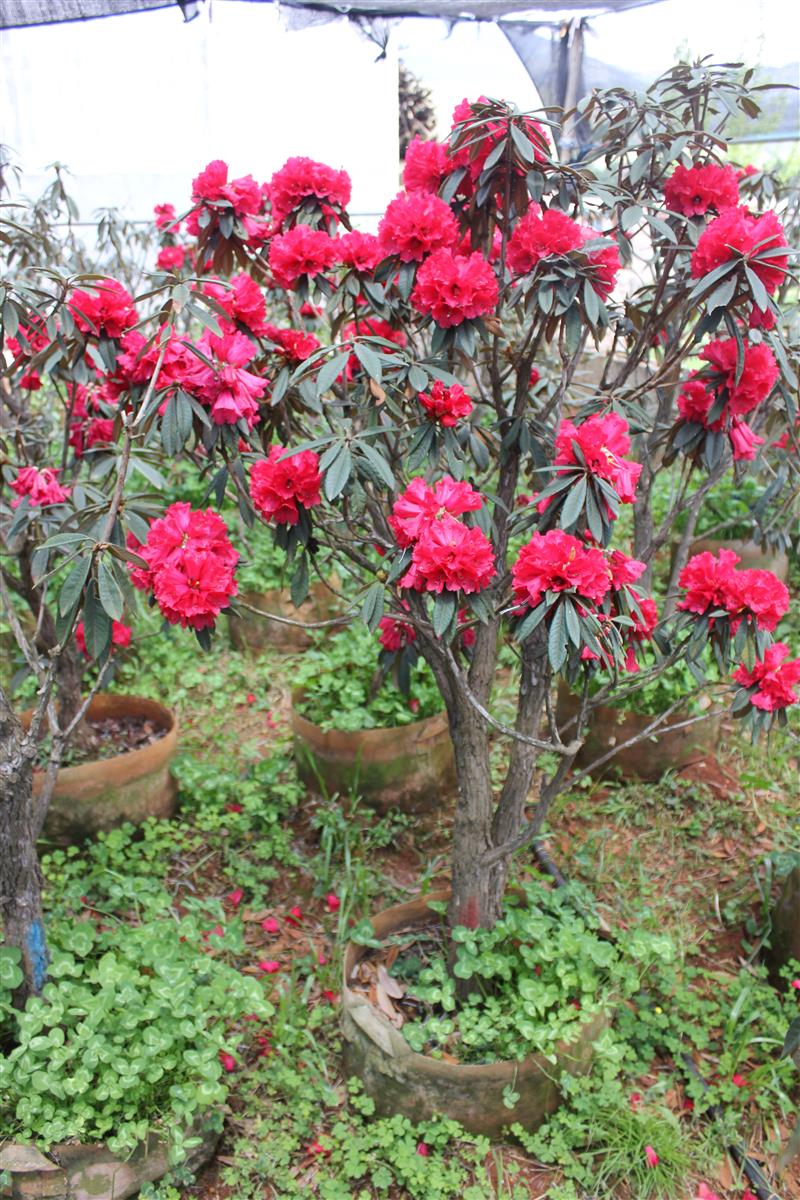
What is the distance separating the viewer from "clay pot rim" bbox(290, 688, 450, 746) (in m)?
2.28

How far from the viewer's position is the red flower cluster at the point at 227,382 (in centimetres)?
136

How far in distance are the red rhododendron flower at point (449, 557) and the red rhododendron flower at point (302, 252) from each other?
548 mm

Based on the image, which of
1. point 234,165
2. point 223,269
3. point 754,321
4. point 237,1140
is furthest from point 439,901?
point 234,165

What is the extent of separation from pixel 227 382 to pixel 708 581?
0.81 meters

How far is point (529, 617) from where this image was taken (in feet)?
3.98

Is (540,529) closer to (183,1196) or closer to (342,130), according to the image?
(183,1196)

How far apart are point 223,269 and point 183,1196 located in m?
1.69

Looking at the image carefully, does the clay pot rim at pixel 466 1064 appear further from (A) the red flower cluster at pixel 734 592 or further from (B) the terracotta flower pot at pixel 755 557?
(B) the terracotta flower pot at pixel 755 557

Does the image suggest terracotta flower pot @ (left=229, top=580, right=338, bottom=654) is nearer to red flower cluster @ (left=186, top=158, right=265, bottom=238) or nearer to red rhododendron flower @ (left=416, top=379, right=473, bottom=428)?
red flower cluster @ (left=186, top=158, right=265, bottom=238)

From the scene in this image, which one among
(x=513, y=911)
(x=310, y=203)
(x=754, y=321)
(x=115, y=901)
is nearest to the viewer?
(x=754, y=321)

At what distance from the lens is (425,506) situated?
4.17ft

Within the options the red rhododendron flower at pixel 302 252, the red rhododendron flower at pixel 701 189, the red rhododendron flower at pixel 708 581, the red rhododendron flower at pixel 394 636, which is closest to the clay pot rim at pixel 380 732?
the red rhododendron flower at pixel 394 636

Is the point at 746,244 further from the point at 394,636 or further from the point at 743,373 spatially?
the point at 394,636

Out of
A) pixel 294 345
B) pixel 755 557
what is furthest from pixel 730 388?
pixel 755 557
